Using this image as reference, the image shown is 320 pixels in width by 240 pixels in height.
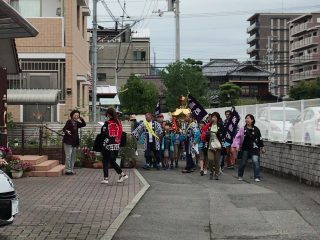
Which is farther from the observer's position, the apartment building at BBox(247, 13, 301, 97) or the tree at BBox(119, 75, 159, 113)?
the apartment building at BBox(247, 13, 301, 97)

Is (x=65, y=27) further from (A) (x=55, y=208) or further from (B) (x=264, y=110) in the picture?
(A) (x=55, y=208)

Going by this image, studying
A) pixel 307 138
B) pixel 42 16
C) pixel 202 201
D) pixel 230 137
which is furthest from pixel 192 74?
pixel 202 201

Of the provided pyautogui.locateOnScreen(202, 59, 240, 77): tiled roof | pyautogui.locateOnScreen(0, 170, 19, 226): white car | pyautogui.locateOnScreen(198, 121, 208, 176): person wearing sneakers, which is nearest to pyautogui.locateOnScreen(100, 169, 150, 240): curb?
pyautogui.locateOnScreen(0, 170, 19, 226): white car

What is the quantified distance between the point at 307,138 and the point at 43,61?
11461 mm

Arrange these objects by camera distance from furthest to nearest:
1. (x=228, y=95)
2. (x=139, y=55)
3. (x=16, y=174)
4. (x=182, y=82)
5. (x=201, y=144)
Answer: (x=139, y=55) < (x=228, y=95) < (x=182, y=82) < (x=201, y=144) < (x=16, y=174)

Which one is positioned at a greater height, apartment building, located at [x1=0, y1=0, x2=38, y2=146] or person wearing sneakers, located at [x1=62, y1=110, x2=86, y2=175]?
apartment building, located at [x1=0, y1=0, x2=38, y2=146]

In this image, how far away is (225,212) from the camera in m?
10.1

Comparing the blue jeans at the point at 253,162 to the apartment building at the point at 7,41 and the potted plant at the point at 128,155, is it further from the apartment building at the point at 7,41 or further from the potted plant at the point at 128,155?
the apartment building at the point at 7,41

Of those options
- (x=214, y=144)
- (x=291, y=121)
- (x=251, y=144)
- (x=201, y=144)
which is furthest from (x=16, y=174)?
(x=291, y=121)

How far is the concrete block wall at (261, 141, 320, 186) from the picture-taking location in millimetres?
13656

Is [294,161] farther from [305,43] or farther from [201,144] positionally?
[305,43]

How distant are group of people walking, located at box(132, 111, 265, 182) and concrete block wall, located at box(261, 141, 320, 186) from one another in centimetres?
80

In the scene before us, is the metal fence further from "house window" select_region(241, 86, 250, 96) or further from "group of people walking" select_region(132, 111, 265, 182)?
"house window" select_region(241, 86, 250, 96)

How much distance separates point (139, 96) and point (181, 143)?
37.7 meters
